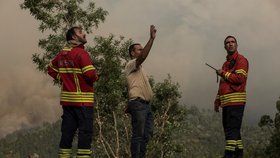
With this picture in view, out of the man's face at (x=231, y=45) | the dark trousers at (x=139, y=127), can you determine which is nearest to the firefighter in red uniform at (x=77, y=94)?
the dark trousers at (x=139, y=127)

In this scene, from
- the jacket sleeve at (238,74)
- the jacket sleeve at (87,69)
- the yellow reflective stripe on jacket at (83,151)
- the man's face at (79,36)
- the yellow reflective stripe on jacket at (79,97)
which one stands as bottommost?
the yellow reflective stripe on jacket at (83,151)

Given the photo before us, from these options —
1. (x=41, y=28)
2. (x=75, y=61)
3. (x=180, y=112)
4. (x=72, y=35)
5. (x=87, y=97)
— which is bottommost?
(x=87, y=97)

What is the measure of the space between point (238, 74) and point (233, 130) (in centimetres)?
116

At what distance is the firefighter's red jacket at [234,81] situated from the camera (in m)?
8.78

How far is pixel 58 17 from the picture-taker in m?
28.8

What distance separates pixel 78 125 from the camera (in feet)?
25.0

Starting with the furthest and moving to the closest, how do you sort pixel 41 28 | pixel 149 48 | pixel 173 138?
1. pixel 173 138
2. pixel 41 28
3. pixel 149 48

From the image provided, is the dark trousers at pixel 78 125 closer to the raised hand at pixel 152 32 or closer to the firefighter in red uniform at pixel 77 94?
the firefighter in red uniform at pixel 77 94

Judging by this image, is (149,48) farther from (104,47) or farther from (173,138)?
(173,138)

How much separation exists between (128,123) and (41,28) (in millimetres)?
9274

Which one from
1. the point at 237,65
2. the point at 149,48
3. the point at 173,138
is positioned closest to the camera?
the point at 149,48

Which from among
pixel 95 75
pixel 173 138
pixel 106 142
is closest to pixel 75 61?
pixel 95 75

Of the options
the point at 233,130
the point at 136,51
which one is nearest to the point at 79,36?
the point at 136,51

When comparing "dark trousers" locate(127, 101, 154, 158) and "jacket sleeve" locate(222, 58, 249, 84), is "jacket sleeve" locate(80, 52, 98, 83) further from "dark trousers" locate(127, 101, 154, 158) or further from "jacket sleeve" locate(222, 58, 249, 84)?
"jacket sleeve" locate(222, 58, 249, 84)
